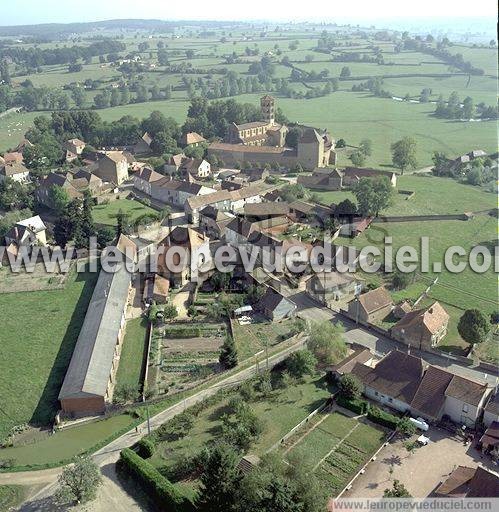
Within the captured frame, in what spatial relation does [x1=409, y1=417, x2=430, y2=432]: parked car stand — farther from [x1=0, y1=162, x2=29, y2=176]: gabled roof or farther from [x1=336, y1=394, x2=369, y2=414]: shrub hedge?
[x1=0, y1=162, x2=29, y2=176]: gabled roof

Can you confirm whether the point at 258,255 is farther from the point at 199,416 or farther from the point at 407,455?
the point at 407,455

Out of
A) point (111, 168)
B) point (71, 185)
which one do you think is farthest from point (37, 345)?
point (111, 168)

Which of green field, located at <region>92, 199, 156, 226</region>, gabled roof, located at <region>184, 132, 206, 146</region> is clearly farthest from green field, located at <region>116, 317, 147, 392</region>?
gabled roof, located at <region>184, 132, 206, 146</region>

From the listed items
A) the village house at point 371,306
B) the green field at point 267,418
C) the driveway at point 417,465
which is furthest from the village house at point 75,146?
the driveway at point 417,465

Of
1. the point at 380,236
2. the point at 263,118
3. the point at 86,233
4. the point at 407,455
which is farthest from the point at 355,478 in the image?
the point at 263,118

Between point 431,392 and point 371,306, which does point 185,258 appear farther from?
point 431,392
